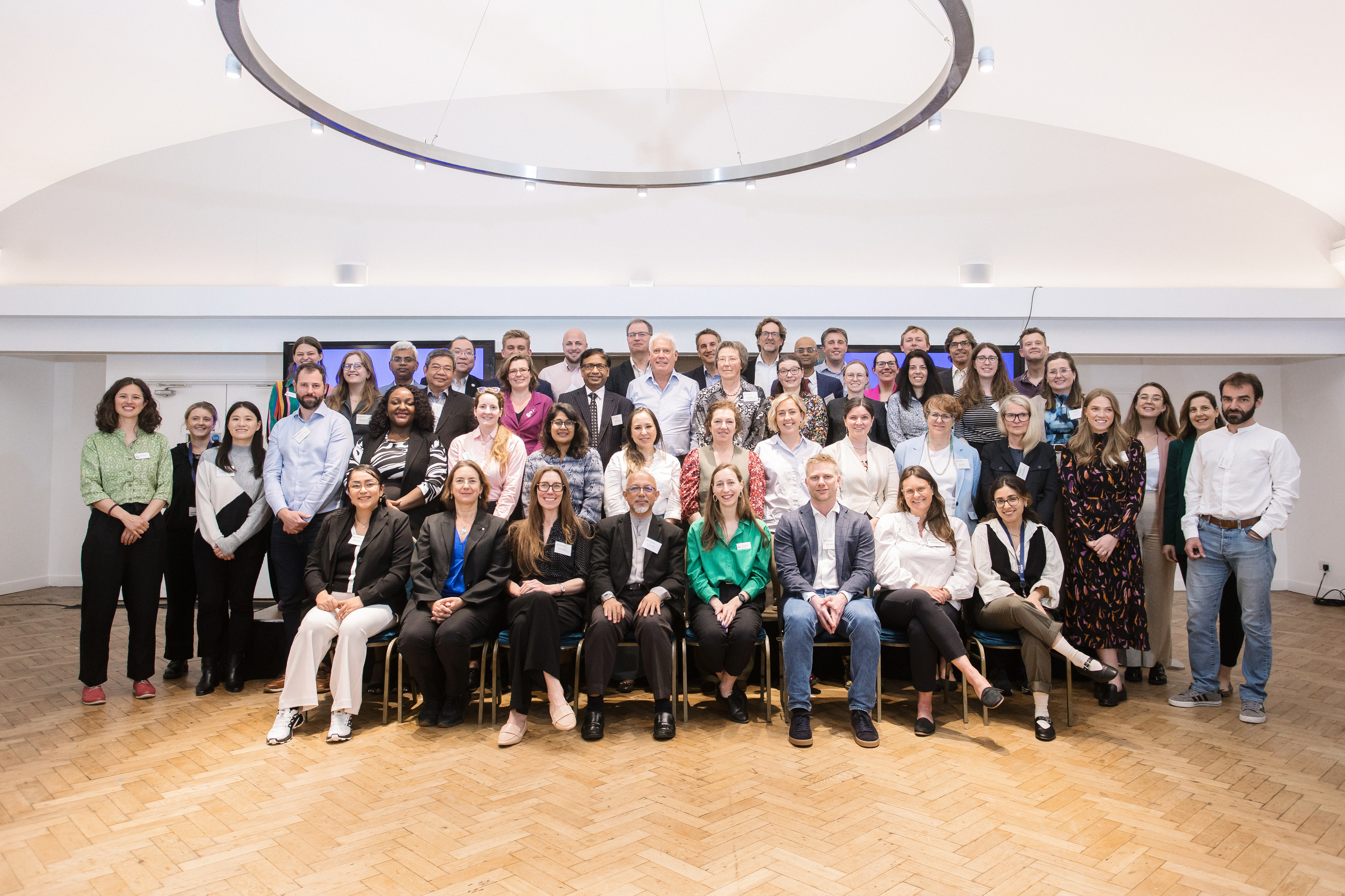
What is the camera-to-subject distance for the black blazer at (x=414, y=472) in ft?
13.8

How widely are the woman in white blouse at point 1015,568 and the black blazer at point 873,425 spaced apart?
844 mm

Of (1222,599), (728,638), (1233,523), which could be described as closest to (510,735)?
(728,638)

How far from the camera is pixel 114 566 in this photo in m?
4.02

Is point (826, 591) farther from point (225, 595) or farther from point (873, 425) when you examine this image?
point (225, 595)

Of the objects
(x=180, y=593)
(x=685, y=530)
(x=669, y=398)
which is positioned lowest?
(x=180, y=593)

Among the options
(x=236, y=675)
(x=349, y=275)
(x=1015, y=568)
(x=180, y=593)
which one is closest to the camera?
(x=1015, y=568)

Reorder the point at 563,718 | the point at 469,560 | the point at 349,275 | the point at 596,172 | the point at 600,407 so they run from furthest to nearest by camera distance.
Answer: the point at 349,275 < the point at 596,172 < the point at 600,407 < the point at 469,560 < the point at 563,718

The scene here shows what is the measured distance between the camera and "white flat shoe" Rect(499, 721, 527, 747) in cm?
338

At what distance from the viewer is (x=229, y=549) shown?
13.6 feet

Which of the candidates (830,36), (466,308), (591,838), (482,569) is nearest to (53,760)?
(482,569)

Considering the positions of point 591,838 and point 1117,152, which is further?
point 1117,152

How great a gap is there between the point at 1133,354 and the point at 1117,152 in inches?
74.5

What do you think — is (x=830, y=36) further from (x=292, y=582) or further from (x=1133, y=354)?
(x=292, y=582)

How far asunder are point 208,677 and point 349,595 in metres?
1.14
